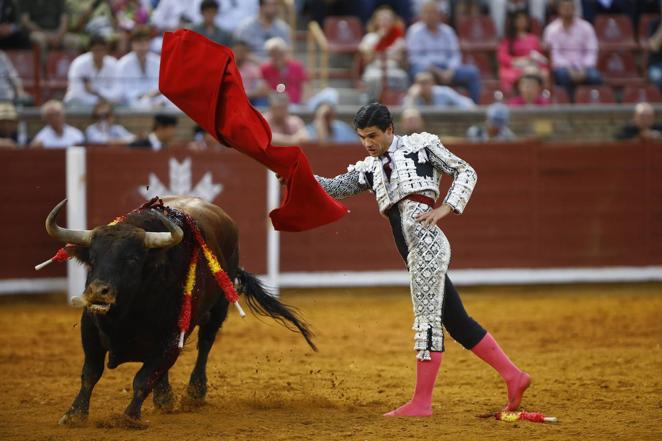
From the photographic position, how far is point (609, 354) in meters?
7.52

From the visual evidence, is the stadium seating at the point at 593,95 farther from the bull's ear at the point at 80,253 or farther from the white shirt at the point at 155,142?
the bull's ear at the point at 80,253

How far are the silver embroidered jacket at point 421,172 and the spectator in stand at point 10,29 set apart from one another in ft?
24.5

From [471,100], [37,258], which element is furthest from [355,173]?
[471,100]

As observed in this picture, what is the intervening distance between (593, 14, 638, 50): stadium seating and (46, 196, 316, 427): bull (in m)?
9.08

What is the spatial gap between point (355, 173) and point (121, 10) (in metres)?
7.69

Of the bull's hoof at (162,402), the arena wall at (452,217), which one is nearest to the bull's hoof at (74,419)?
the bull's hoof at (162,402)

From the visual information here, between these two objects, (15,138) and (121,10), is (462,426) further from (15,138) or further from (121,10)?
(121,10)

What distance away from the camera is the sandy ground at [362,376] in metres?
5.12

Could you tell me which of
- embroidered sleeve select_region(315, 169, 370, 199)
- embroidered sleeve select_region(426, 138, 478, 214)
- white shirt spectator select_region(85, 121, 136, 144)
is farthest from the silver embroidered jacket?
white shirt spectator select_region(85, 121, 136, 144)

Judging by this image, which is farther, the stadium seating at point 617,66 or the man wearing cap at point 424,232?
the stadium seating at point 617,66

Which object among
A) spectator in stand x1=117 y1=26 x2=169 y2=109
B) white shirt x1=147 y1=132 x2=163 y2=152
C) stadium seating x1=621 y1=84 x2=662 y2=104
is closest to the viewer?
white shirt x1=147 y1=132 x2=163 y2=152

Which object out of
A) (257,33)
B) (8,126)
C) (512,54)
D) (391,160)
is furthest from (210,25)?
(391,160)

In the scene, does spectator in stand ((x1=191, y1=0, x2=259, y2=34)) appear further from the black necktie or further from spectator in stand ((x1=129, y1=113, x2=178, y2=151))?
the black necktie

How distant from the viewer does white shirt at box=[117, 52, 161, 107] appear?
11.4 metres
